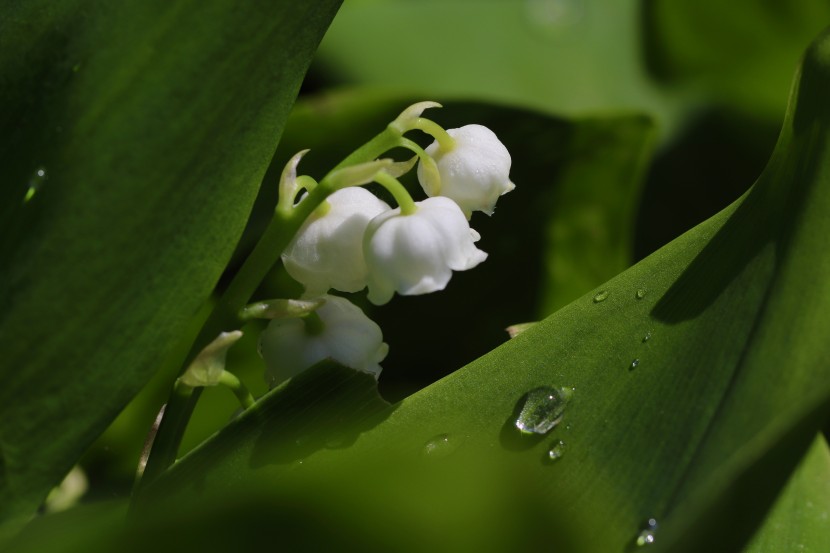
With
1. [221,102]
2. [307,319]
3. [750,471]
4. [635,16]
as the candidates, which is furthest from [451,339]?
[635,16]

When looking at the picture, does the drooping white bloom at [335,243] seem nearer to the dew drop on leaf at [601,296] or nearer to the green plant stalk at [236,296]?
the green plant stalk at [236,296]

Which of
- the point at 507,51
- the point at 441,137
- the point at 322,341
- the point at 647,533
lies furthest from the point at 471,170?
the point at 507,51

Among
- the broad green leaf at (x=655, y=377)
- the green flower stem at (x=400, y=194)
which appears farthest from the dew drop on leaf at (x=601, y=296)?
the green flower stem at (x=400, y=194)

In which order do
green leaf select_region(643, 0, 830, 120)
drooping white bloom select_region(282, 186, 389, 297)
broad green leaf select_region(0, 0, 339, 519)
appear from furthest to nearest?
green leaf select_region(643, 0, 830, 120)
drooping white bloom select_region(282, 186, 389, 297)
broad green leaf select_region(0, 0, 339, 519)

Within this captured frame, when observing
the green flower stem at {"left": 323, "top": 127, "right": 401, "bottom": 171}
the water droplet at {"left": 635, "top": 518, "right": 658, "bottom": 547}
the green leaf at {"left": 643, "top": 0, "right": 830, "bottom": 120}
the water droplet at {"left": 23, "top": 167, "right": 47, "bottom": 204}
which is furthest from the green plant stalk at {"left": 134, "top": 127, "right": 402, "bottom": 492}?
the green leaf at {"left": 643, "top": 0, "right": 830, "bottom": 120}

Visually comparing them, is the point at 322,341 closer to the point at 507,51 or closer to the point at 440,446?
the point at 440,446

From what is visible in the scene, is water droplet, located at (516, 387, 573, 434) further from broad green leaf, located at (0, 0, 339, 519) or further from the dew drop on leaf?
broad green leaf, located at (0, 0, 339, 519)
